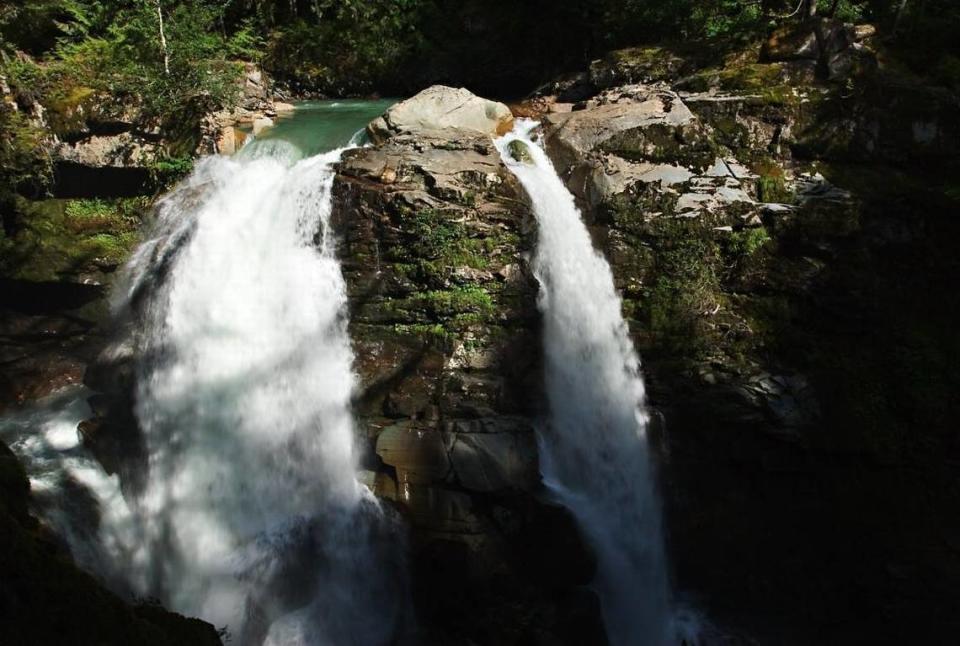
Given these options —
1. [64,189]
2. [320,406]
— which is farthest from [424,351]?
[64,189]

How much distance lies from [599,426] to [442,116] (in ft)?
19.7

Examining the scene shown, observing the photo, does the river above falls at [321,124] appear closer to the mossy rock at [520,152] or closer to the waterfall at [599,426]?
the mossy rock at [520,152]

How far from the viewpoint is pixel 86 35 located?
12.4 meters

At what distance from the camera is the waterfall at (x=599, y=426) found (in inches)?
313

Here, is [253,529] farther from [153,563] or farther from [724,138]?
[724,138]

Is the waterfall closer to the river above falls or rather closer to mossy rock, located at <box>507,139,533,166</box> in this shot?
mossy rock, located at <box>507,139,533,166</box>

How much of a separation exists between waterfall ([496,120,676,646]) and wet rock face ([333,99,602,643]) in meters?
0.39

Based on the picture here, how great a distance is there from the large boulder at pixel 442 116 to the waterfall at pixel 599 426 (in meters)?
1.74

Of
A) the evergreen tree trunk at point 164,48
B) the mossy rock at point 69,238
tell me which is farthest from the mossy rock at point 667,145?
the evergreen tree trunk at point 164,48

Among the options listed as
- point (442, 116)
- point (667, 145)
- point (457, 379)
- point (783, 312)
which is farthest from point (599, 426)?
point (442, 116)

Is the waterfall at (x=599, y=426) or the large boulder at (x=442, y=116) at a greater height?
the large boulder at (x=442, y=116)

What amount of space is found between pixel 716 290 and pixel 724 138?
2785 millimetres

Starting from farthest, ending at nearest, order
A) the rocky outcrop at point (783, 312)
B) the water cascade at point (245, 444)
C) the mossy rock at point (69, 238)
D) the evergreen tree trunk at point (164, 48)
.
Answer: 1. the evergreen tree trunk at point (164, 48)
2. the mossy rock at point (69, 238)
3. the rocky outcrop at point (783, 312)
4. the water cascade at point (245, 444)

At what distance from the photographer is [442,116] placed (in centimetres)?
1073
